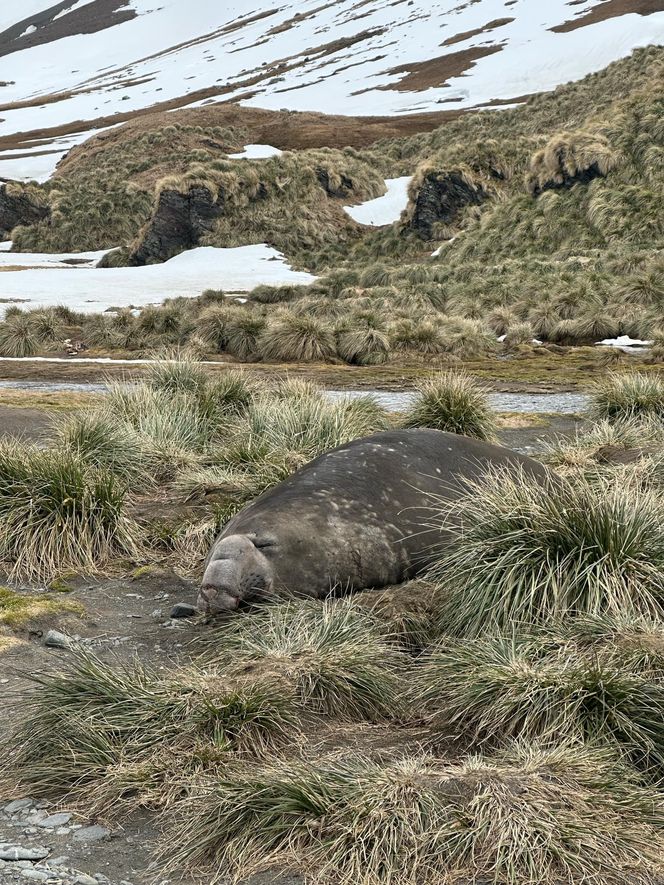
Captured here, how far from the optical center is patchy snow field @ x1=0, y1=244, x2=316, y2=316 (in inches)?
1233

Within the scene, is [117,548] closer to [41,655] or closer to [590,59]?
[41,655]

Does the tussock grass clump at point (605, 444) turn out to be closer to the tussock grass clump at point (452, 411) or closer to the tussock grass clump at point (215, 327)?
the tussock grass clump at point (452, 411)

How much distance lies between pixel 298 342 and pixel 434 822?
17285 mm

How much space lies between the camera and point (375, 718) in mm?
4074

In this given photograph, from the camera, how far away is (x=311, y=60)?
344 ft

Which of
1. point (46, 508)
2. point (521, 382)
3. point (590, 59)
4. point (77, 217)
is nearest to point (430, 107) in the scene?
point (590, 59)

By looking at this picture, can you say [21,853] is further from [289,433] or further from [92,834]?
[289,433]

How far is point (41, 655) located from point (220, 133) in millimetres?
58604

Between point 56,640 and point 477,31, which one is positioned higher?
point 56,640

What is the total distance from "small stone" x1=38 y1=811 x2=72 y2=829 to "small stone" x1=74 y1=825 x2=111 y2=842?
91mm

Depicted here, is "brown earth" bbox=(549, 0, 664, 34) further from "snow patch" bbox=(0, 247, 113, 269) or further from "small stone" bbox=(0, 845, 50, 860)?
"small stone" bbox=(0, 845, 50, 860)

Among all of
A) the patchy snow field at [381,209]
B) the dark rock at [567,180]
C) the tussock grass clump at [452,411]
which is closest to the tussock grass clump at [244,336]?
the tussock grass clump at [452,411]

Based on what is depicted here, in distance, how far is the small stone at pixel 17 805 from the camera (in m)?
3.38

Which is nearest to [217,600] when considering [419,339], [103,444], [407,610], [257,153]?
[407,610]
